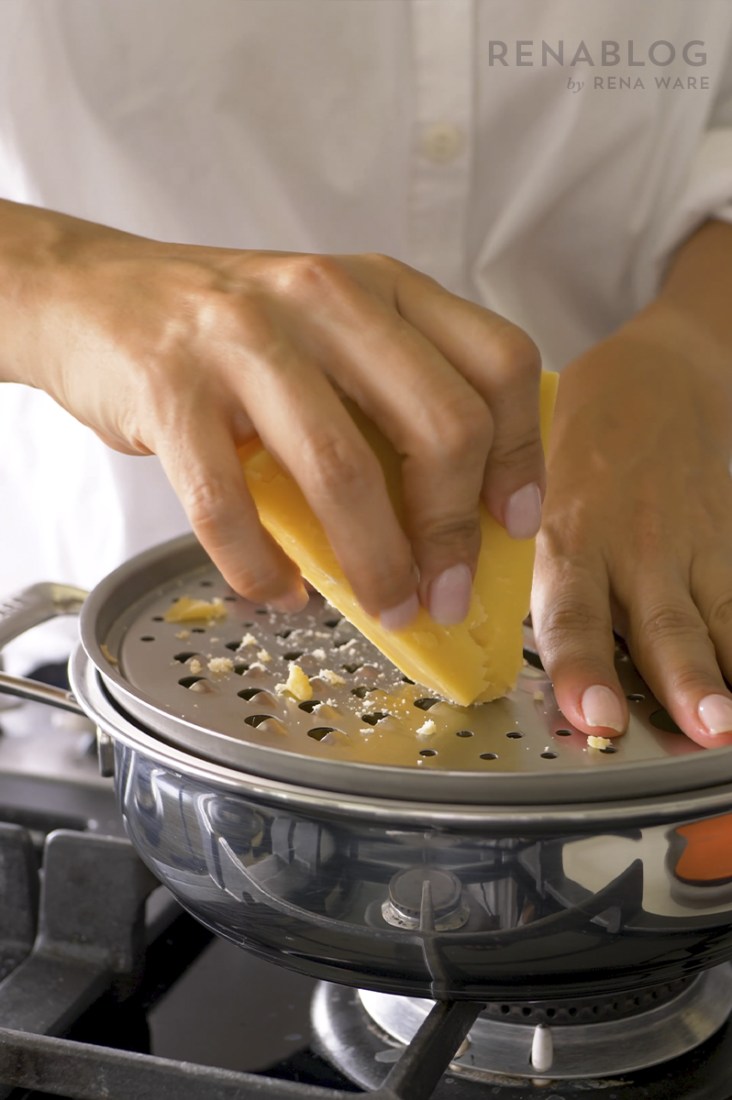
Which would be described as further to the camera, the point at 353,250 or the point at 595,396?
the point at 353,250

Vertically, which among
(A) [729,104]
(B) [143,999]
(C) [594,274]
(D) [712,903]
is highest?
(A) [729,104]

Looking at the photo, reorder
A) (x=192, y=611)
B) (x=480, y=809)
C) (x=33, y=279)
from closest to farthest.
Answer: (x=480, y=809) → (x=33, y=279) → (x=192, y=611)

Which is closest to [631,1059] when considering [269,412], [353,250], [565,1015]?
[565,1015]

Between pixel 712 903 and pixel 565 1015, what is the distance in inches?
4.5

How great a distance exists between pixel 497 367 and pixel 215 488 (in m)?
0.12

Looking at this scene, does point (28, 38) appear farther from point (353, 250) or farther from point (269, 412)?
point (269, 412)

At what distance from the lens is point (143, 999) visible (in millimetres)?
566

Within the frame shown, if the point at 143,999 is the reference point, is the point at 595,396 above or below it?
above

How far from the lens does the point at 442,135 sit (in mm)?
769

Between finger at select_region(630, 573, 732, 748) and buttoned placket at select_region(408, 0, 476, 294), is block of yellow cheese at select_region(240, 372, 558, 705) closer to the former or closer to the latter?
finger at select_region(630, 573, 732, 748)

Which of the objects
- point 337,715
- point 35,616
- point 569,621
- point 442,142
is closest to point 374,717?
point 337,715

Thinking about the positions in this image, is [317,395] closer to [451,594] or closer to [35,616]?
[451,594]

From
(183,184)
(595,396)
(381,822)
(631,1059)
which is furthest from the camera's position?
(183,184)

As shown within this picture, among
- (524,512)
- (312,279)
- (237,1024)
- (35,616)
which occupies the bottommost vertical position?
(237,1024)
